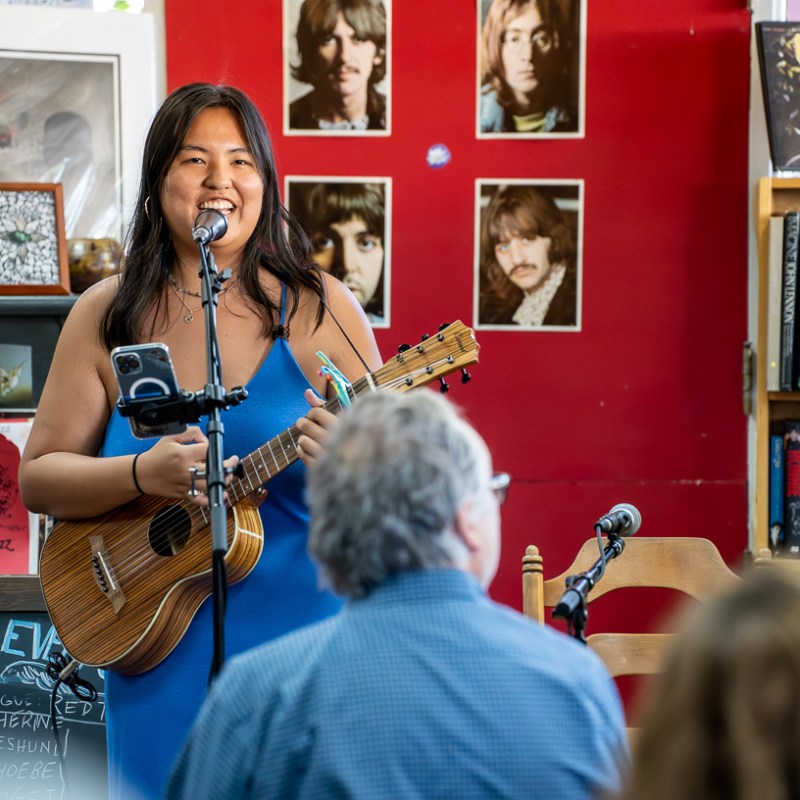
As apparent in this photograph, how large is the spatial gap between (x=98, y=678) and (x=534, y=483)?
1.20 metres

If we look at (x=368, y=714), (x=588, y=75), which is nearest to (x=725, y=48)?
(x=588, y=75)

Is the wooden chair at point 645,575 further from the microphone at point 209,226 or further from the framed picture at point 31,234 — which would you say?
the framed picture at point 31,234

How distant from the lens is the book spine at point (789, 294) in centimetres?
288

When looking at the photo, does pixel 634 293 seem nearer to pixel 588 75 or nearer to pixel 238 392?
pixel 588 75

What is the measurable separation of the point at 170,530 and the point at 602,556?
723 millimetres

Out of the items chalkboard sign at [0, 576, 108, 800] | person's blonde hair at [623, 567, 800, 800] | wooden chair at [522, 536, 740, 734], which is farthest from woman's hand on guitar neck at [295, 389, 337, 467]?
chalkboard sign at [0, 576, 108, 800]

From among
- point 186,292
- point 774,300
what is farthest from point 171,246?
point 774,300

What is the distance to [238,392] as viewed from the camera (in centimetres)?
175

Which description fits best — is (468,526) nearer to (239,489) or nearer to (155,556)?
(239,489)

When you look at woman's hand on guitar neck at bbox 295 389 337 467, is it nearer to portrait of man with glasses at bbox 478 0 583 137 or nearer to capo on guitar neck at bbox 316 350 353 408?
capo on guitar neck at bbox 316 350 353 408

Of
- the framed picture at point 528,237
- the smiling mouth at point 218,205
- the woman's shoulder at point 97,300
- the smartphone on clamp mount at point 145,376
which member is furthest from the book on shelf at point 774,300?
the smartphone on clamp mount at point 145,376

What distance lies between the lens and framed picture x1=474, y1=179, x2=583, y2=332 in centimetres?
316

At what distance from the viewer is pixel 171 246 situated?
7.06ft

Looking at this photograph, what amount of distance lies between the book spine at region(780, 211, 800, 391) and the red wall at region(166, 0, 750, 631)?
0.77ft
